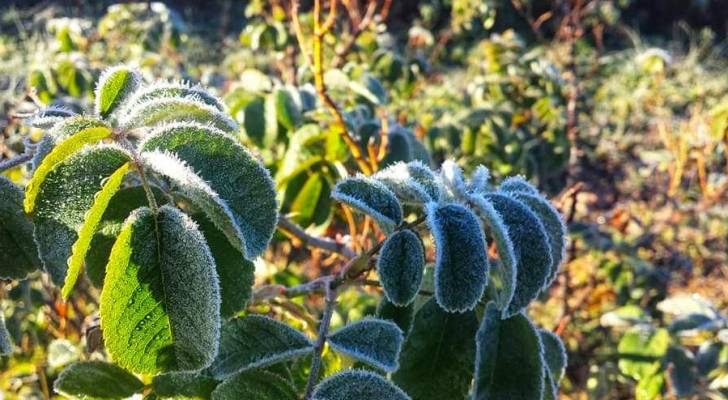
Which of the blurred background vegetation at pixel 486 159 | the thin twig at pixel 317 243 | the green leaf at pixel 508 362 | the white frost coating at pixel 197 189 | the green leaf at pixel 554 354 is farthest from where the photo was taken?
the blurred background vegetation at pixel 486 159

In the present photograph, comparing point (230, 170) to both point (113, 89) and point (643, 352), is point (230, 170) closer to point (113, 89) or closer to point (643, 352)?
point (113, 89)

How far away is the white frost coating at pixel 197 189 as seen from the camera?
49 cm

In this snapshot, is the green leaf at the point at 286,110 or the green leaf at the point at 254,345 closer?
the green leaf at the point at 254,345

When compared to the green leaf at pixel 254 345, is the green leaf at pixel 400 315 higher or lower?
lower

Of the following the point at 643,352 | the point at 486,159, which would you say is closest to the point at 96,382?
the point at 643,352

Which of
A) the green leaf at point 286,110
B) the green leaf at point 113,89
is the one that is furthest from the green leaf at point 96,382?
the green leaf at point 286,110

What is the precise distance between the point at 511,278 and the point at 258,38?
2180mm

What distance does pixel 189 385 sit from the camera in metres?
0.70

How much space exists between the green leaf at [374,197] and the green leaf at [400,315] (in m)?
0.16

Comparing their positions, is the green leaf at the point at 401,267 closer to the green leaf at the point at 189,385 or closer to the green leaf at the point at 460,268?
the green leaf at the point at 460,268

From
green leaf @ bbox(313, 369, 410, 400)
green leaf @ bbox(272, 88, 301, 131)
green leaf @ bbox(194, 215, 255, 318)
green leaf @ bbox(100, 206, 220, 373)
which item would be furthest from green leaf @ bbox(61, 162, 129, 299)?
green leaf @ bbox(272, 88, 301, 131)

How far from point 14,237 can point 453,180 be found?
467 mm

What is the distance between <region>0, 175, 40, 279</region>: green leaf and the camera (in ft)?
2.21

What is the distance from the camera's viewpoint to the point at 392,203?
68 centimetres
